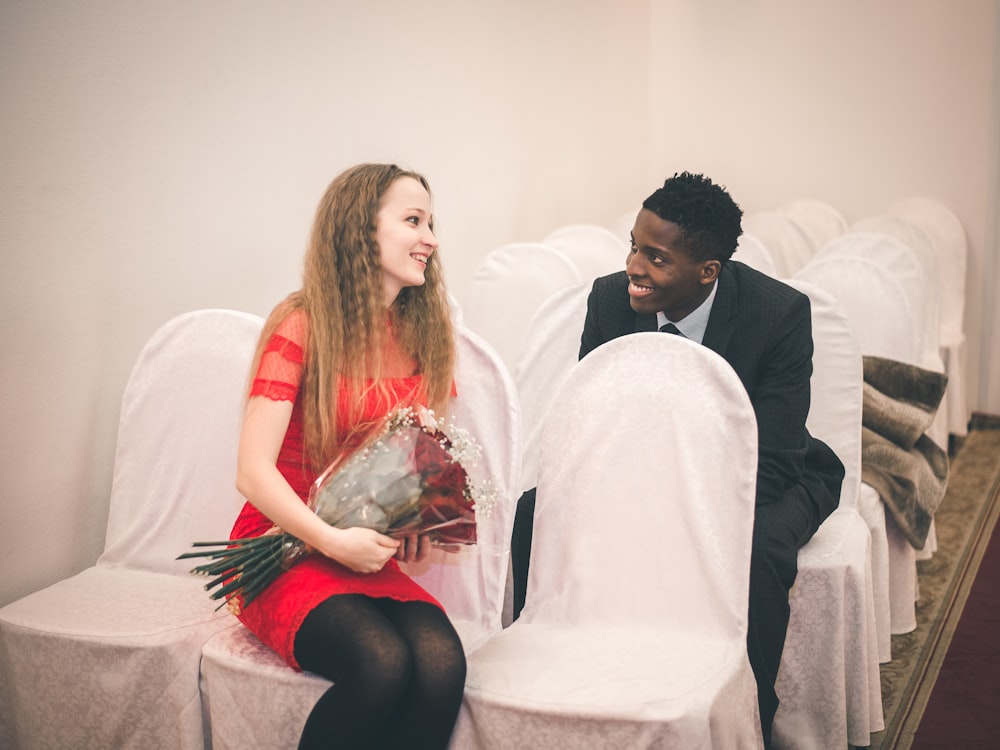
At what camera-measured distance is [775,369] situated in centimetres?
226

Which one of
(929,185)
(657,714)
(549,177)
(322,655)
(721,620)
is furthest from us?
(929,185)

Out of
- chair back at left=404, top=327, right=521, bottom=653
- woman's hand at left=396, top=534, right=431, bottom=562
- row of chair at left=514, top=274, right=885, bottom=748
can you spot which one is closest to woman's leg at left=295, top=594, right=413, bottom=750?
woman's hand at left=396, top=534, right=431, bottom=562

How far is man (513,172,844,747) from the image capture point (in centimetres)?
221

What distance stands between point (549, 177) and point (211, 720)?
12.0ft

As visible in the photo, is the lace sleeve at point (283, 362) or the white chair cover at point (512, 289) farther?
the white chair cover at point (512, 289)

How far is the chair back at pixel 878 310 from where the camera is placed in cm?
304

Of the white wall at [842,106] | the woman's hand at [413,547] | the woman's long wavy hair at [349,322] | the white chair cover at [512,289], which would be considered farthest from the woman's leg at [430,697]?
the white wall at [842,106]

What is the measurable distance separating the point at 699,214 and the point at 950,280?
125 inches

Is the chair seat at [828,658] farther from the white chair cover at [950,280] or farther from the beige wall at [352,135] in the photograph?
the white chair cover at [950,280]

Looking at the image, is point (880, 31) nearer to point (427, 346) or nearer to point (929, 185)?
point (929, 185)

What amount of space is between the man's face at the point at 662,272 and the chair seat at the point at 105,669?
1.20m

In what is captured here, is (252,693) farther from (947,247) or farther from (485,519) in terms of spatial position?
(947,247)

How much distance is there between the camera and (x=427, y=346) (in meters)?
2.15

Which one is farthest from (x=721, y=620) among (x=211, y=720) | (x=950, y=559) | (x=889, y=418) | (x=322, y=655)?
(x=950, y=559)
